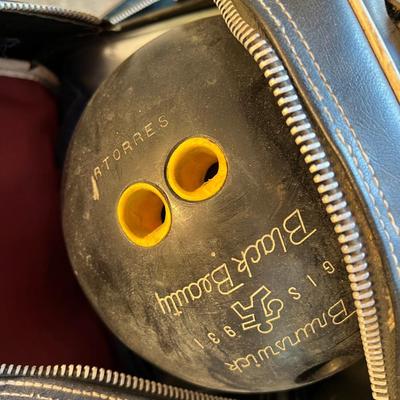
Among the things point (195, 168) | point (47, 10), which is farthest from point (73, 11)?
point (195, 168)

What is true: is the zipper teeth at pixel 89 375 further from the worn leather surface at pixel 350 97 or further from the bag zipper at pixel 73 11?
the bag zipper at pixel 73 11

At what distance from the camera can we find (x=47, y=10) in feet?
3.18

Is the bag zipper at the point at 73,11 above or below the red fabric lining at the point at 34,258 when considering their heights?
above

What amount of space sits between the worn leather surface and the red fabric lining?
1.87 feet

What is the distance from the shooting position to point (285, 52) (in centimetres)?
65

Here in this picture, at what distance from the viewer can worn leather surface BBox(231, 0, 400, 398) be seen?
0.63m

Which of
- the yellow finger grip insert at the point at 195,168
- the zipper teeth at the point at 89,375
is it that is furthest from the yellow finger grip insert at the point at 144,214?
the zipper teeth at the point at 89,375

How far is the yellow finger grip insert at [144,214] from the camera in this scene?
76cm

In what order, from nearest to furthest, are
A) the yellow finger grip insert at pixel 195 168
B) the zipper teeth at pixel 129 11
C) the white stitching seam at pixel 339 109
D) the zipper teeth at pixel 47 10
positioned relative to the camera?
the white stitching seam at pixel 339 109, the yellow finger grip insert at pixel 195 168, the zipper teeth at pixel 47 10, the zipper teeth at pixel 129 11

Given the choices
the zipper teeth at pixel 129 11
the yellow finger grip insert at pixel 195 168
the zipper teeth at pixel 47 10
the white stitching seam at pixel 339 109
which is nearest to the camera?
the white stitching seam at pixel 339 109

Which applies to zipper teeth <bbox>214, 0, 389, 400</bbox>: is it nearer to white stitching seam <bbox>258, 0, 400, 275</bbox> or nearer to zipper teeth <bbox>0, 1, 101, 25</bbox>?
white stitching seam <bbox>258, 0, 400, 275</bbox>

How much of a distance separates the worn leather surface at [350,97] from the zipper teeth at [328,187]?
12mm

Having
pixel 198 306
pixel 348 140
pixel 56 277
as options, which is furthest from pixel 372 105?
pixel 56 277

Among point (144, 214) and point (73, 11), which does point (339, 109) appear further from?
point (73, 11)
